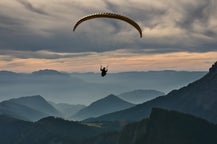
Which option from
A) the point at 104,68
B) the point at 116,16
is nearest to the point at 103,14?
the point at 116,16

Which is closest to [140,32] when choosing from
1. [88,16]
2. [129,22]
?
[129,22]

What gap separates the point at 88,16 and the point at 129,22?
6.06m

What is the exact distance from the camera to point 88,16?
53.4 metres

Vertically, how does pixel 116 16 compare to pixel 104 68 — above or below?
above

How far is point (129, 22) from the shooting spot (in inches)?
2077

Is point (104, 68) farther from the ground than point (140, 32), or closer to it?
closer to it

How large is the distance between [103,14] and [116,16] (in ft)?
6.53

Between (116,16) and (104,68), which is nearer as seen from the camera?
(116,16)

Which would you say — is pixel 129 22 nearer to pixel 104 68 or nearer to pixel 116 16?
pixel 116 16

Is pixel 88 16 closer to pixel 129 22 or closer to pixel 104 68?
pixel 129 22

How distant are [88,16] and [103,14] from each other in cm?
314

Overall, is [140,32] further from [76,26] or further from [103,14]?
[76,26]

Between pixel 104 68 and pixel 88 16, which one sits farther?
pixel 104 68

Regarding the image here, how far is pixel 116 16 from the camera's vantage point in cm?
5047
